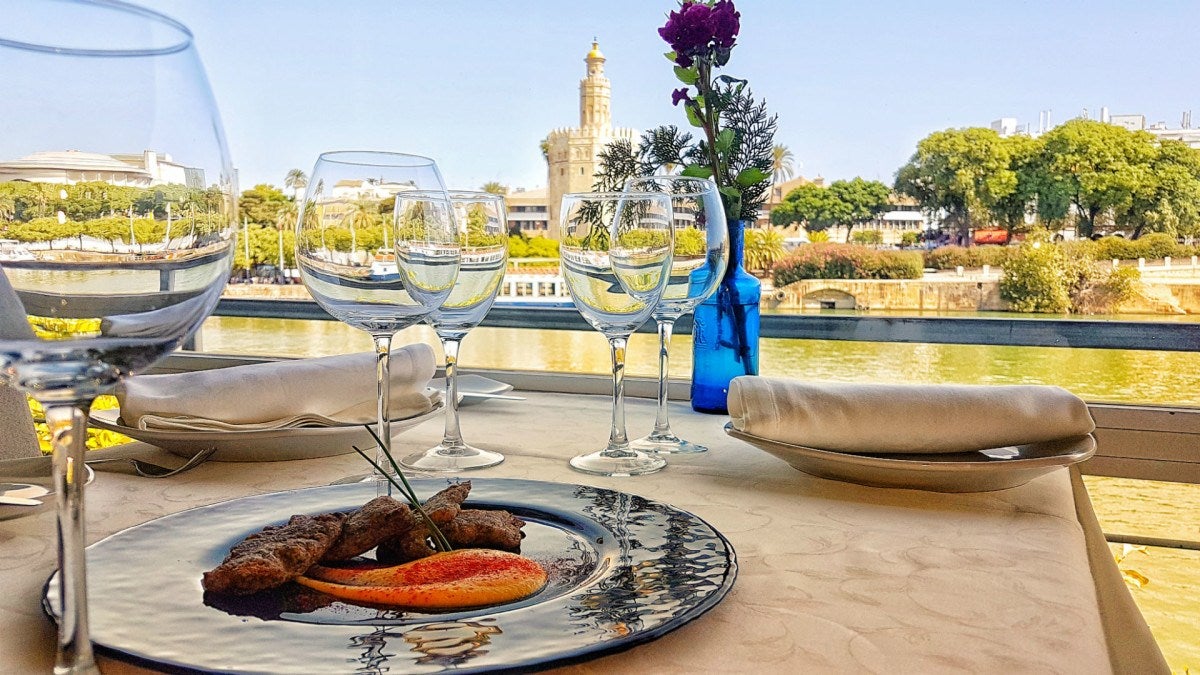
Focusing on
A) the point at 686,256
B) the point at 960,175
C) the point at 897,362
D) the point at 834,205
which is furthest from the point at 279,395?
the point at 960,175

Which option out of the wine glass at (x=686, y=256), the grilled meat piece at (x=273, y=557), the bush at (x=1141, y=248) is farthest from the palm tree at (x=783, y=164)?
the grilled meat piece at (x=273, y=557)

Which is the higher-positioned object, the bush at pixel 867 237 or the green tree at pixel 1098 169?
the green tree at pixel 1098 169

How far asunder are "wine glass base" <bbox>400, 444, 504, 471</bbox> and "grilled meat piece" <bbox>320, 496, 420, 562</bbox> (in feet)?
1.29

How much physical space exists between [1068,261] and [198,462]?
84.1 inches

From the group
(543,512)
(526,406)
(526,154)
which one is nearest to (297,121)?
(526,154)

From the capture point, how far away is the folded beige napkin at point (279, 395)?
0.98 metres

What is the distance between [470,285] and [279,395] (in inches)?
9.7

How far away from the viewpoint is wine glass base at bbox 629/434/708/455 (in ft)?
3.52

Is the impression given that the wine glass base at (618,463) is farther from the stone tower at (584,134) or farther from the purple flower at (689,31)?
the stone tower at (584,134)

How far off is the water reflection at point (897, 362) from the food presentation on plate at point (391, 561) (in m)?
1.24

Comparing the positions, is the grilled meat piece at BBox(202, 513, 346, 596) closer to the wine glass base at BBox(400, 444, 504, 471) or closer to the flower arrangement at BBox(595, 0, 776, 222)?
the wine glass base at BBox(400, 444, 504, 471)

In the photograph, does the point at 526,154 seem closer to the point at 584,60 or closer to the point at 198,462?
the point at 584,60

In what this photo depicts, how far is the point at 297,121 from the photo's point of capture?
396 inches

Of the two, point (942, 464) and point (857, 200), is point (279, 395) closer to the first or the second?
point (942, 464)
